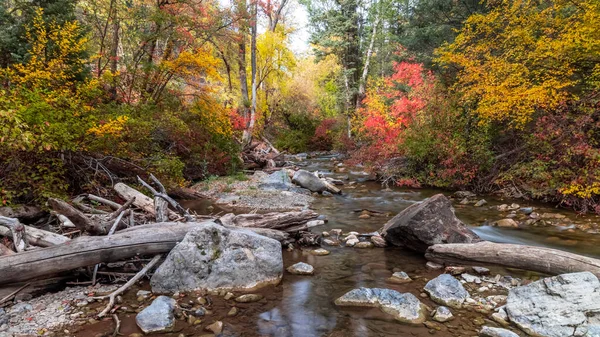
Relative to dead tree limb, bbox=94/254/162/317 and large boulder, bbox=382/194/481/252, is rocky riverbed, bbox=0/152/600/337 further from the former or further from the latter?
large boulder, bbox=382/194/481/252

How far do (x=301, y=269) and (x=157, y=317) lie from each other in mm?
2198

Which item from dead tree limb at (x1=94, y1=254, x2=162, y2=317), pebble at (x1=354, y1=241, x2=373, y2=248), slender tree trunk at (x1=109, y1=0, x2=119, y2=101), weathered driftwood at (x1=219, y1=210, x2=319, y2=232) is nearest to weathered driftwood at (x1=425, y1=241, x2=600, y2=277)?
pebble at (x1=354, y1=241, x2=373, y2=248)

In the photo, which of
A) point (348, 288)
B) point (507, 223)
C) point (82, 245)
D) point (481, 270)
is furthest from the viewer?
point (507, 223)

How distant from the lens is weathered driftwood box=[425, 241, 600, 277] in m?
4.02

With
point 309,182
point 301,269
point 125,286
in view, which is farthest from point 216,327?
point 309,182

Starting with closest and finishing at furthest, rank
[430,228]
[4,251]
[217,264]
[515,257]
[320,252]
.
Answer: [4,251] < [217,264] < [515,257] < [430,228] < [320,252]

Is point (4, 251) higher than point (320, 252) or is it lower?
higher

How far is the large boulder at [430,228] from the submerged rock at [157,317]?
4.06 m

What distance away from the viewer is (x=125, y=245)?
4113 millimetres

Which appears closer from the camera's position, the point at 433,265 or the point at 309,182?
the point at 433,265

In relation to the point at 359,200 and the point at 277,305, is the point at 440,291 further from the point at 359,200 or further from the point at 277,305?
the point at 359,200

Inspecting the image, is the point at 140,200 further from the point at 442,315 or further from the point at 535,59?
the point at 535,59

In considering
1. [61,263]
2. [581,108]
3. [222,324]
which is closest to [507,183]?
[581,108]

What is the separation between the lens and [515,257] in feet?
15.0
